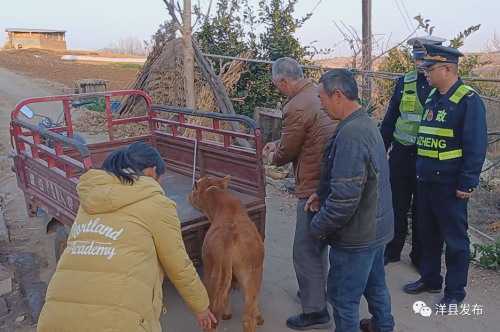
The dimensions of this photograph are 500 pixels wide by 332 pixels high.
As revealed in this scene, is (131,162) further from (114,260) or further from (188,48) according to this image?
(188,48)

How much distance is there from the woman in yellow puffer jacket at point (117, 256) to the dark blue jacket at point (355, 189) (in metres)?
0.86

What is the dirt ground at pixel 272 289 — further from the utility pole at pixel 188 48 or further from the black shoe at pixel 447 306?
the utility pole at pixel 188 48

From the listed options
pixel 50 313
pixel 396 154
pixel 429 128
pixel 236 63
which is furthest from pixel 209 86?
pixel 50 313

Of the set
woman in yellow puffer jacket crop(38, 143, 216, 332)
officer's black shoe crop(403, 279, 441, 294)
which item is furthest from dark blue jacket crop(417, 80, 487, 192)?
woman in yellow puffer jacket crop(38, 143, 216, 332)

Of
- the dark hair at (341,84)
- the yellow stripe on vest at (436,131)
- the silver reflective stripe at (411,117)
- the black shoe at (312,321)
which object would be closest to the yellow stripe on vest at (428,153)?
the yellow stripe on vest at (436,131)

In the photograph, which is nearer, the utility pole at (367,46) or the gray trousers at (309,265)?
the gray trousers at (309,265)

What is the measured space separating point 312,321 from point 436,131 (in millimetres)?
1603

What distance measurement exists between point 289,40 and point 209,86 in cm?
260

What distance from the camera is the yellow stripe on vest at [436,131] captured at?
3443 millimetres

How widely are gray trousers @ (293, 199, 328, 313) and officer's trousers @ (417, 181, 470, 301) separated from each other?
35.4 inches

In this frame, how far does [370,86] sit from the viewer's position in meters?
7.27

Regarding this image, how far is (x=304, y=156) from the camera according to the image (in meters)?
3.31

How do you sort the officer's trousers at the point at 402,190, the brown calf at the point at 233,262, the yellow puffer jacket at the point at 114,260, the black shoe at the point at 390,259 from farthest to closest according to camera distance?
the black shoe at the point at 390,259
the officer's trousers at the point at 402,190
the brown calf at the point at 233,262
the yellow puffer jacket at the point at 114,260

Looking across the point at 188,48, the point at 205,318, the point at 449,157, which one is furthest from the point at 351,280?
the point at 188,48
